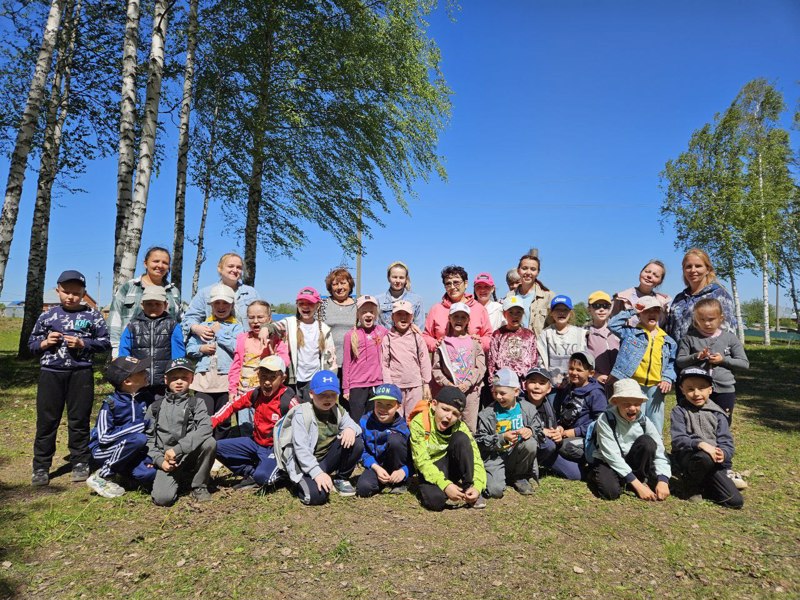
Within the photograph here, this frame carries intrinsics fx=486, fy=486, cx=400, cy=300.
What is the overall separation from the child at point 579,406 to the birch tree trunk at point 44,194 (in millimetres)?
13290

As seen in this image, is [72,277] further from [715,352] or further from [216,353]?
[715,352]

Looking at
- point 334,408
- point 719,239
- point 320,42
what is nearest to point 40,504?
point 334,408

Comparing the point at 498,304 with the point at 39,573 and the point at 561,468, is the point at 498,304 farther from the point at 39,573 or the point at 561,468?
the point at 39,573

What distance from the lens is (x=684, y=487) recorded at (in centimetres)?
488

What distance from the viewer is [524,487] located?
15.3 feet

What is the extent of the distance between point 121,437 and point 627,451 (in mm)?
4722

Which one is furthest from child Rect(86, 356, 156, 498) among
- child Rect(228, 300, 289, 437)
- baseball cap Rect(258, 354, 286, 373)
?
baseball cap Rect(258, 354, 286, 373)

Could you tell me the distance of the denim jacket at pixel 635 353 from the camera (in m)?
4.98

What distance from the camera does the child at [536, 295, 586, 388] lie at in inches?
211

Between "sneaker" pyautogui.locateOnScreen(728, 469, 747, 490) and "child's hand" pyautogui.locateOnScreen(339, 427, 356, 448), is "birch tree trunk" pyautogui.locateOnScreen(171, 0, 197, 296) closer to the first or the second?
"child's hand" pyautogui.locateOnScreen(339, 427, 356, 448)

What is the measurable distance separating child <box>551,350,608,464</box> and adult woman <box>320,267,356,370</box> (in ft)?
8.05

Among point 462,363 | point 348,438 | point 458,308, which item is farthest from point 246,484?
point 458,308

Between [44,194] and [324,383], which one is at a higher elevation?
[44,194]

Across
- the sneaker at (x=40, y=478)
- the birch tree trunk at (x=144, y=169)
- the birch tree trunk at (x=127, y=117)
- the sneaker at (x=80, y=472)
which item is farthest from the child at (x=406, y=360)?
the birch tree trunk at (x=127, y=117)
